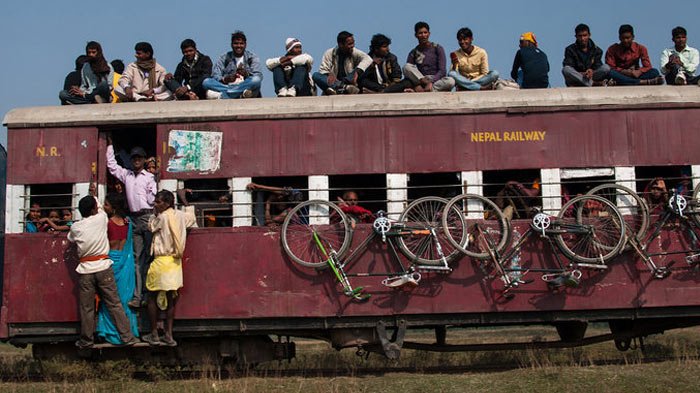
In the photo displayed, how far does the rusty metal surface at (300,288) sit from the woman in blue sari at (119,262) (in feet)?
A: 1.50

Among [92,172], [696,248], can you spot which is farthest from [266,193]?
[696,248]

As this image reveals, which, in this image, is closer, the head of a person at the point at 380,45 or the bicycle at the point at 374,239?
the bicycle at the point at 374,239

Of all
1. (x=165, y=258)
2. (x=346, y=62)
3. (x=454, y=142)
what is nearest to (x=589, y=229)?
(x=454, y=142)

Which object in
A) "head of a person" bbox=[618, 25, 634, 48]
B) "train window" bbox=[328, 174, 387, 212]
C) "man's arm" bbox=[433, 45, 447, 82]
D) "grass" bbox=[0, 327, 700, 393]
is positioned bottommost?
"grass" bbox=[0, 327, 700, 393]

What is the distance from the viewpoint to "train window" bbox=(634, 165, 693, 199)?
969cm

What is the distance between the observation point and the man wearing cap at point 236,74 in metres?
10.9

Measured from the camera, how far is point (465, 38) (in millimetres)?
11617

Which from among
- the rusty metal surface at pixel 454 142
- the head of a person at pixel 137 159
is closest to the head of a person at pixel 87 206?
the head of a person at pixel 137 159

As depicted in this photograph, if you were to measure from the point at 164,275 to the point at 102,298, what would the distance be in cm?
89

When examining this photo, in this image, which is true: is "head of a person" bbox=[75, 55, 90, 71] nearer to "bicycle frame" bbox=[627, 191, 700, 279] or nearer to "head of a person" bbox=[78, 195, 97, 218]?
"head of a person" bbox=[78, 195, 97, 218]

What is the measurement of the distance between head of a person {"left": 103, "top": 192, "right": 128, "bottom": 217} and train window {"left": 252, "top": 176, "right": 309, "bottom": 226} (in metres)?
1.63

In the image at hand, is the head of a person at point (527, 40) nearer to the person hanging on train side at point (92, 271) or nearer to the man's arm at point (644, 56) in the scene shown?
the man's arm at point (644, 56)

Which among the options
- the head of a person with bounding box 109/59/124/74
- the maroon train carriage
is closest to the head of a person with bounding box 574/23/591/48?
the maroon train carriage

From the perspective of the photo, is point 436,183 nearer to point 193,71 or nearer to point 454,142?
point 454,142
